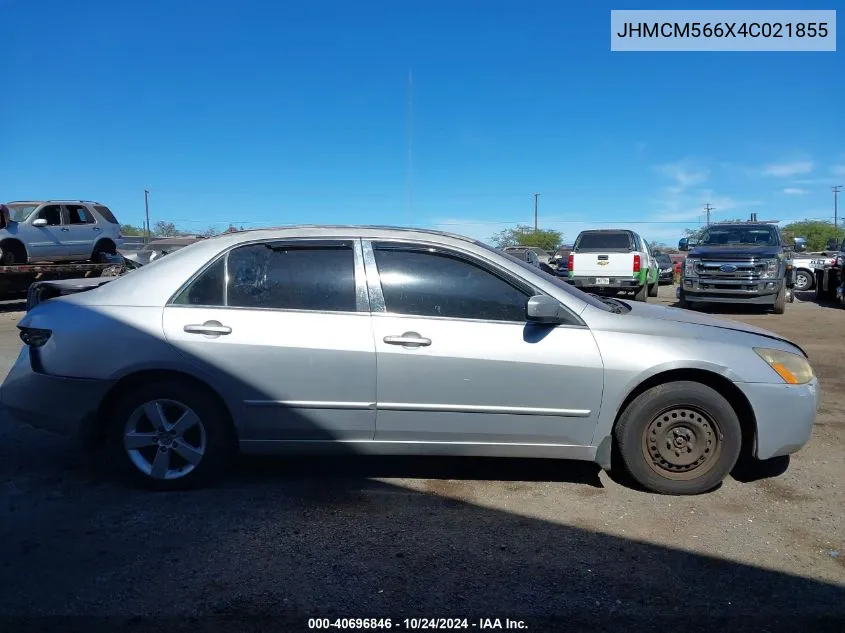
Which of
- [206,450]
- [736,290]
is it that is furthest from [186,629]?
[736,290]

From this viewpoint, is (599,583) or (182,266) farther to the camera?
(182,266)

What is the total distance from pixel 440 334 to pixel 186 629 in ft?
6.45

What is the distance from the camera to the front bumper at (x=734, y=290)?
1430 centimetres

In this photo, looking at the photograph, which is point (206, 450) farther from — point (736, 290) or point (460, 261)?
point (736, 290)

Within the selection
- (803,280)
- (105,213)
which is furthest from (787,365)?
(803,280)

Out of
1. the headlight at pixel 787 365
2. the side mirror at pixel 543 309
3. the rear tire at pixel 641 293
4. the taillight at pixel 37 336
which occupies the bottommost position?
the rear tire at pixel 641 293

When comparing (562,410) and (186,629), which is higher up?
(562,410)

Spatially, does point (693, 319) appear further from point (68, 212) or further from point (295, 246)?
point (68, 212)

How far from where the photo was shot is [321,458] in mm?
4828

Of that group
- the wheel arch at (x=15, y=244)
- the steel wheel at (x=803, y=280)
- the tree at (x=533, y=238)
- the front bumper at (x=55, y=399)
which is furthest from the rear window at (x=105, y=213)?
the tree at (x=533, y=238)

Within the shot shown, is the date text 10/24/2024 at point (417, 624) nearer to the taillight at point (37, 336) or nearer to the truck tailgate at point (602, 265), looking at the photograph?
the taillight at point (37, 336)

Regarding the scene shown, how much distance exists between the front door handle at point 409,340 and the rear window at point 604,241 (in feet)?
46.7

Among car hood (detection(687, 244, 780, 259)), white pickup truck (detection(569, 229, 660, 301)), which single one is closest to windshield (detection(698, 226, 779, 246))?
car hood (detection(687, 244, 780, 259))

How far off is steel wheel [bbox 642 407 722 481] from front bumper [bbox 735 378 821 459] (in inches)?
10.2
